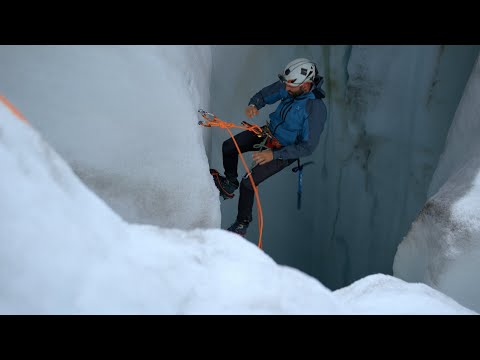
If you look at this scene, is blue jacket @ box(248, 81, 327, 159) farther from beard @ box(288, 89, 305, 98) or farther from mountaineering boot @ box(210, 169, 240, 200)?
mountaineering boot @ box(210, 169, 240, 200)

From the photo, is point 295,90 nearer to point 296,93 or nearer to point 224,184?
point 296,93

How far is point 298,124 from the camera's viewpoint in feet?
7.52

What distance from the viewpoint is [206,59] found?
7.81 feet

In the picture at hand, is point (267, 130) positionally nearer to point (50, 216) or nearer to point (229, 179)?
point (229, 179)

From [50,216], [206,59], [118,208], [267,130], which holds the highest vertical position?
[206,59]

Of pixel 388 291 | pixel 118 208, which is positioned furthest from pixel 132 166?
pixel 388 291

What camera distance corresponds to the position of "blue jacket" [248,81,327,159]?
223 centimetres

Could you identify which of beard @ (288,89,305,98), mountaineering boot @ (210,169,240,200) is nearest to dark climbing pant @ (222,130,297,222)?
mountaineering boot @ (210,169,240,200)

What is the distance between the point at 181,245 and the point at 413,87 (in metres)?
2.56

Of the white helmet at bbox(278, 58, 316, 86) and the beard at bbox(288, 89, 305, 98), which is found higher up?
the white helmet at bbox(278, 58, 316, 86)

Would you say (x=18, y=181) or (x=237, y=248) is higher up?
(x=18, y=181)

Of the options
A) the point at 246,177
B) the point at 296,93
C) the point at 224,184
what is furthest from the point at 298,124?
the point at 224,184

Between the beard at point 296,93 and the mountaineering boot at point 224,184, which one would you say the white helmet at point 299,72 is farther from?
the mountaineering boot at point 224,184
